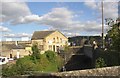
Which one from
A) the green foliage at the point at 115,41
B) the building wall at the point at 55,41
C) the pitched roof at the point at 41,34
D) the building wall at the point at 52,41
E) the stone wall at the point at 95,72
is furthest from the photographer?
the pitched roof at the point at 41,34

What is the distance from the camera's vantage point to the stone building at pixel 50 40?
41.5m

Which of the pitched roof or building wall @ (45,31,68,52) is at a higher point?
the pitched roof

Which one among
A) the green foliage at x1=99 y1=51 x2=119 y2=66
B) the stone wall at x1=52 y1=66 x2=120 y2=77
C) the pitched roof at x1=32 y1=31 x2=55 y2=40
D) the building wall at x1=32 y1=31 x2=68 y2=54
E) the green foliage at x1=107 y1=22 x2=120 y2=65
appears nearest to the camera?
the stone wall at x1=52 y1=66 x2=120 y2=77

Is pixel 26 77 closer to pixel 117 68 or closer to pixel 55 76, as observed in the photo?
pixel 55 76

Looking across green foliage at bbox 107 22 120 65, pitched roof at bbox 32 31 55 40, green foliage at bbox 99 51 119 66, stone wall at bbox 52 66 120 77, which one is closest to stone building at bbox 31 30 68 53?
pitched roof at bbox 32 31 55 40

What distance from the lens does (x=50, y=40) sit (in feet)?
139

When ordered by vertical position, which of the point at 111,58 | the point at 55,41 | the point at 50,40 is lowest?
the point at 111,58

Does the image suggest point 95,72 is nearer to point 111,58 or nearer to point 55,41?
point 111,58

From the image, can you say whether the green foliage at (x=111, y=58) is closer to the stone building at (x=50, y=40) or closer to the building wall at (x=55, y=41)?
the stone building at (x=50, y=40)

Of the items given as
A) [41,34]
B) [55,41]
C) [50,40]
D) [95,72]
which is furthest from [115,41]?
[41,34]

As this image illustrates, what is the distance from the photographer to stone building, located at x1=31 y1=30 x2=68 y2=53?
136ft

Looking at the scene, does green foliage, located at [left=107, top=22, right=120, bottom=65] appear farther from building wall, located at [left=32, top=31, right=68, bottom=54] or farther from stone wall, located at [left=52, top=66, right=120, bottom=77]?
building wall, located at [left=32, top=31, right=68, bottom=54]

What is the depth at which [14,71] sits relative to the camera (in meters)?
7.70

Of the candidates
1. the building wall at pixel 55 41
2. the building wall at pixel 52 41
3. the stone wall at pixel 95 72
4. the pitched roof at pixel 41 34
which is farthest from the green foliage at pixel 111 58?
the pitched roof at pixel 41 34
